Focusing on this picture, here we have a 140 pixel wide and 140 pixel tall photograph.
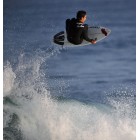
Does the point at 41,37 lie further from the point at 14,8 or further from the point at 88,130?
the point at 88,130

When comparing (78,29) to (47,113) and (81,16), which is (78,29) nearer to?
(81,16)

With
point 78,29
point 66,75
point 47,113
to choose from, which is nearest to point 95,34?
point 78,29

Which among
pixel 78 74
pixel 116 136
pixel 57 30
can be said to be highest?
pixel 57 30

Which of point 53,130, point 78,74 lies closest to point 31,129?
point 53,130

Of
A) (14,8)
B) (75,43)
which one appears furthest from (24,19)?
(75,43)

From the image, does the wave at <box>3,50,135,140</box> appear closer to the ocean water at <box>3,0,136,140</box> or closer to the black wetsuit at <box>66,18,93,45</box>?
the ocean water at <box>3,0,136,140</box>

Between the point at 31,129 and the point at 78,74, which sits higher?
the point at 78,74

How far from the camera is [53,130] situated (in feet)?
19.4

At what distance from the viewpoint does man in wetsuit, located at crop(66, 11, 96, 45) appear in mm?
5738

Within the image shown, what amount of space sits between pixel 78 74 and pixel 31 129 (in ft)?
2.18

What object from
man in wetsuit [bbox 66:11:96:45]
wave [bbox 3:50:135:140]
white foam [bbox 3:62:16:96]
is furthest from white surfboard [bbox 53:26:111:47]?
white foam [bbox 3:62:16:96]

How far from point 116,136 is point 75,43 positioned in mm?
895

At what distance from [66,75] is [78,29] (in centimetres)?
43
